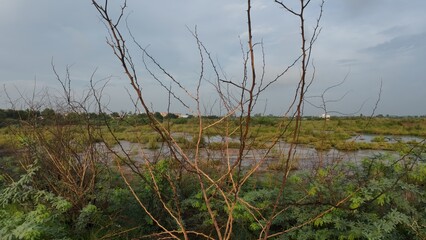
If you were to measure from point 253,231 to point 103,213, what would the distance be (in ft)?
6.73

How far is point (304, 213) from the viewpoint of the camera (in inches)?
154

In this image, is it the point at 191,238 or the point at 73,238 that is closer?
the point at 73,238

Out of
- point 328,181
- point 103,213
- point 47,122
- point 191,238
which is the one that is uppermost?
point 47,122

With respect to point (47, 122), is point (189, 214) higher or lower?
lower

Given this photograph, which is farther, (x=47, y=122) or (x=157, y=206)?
(x=47, y=122)

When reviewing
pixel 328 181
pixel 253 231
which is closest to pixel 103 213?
pixel 253 231

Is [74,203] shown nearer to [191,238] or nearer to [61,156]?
[61,156]

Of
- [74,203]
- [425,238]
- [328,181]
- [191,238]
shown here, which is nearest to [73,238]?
[74,203]

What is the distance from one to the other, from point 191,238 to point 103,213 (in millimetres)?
1263

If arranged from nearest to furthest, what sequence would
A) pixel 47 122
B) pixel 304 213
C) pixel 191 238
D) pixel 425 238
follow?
pixel 425 238
pixel 304 213
pixel 191 238
pixel 47 122

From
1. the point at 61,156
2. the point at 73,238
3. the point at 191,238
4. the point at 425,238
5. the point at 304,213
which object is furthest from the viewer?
the point at 61,156

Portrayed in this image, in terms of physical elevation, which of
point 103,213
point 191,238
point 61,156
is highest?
point 61,156

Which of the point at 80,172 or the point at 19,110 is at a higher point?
the point at 19,110

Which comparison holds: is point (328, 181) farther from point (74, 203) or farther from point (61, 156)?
point (61, 156)
